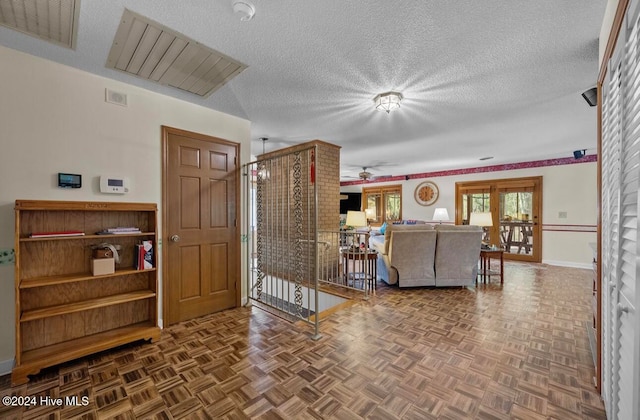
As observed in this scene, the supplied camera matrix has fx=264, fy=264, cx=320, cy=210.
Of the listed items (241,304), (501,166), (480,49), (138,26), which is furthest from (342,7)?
(501,166)

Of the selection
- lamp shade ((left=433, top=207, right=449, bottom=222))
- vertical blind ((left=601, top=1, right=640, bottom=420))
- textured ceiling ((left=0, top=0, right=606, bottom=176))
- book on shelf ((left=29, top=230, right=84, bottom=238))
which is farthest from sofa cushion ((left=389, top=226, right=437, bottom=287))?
lamp shade ((left=433, top=207, right=449, bottom=222))

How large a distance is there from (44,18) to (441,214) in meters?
7.93

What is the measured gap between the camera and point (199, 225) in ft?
9.83

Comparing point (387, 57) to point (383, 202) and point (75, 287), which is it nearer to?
point (75, 287)

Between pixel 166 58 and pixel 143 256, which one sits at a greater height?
pixel 166 58

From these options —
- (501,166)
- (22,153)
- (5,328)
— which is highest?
(501,166)

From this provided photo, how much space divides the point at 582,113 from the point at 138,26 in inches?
188

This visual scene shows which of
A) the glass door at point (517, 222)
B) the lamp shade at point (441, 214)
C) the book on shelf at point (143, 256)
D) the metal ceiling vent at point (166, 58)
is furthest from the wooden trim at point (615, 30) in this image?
the lamp shade at point (441, 214)

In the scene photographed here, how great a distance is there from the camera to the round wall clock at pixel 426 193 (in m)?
7.99

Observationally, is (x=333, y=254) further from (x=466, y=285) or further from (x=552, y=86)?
(x=552, y=86)

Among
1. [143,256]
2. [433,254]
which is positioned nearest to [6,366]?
[143,256]

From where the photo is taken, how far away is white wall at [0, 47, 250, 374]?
1.99 m

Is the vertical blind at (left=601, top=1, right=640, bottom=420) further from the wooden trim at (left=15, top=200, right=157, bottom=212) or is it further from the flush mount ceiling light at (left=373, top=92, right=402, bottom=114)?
the wooden trim at (left=15, top=200, right=157, bottom=212)

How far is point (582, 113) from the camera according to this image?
3.31 m
